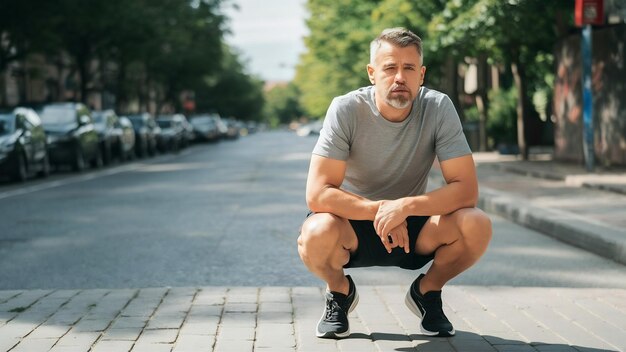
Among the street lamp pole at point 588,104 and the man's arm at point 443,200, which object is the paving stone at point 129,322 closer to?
the man's arm at point 443,200

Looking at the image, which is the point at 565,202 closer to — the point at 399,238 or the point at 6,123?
the point at 399,238

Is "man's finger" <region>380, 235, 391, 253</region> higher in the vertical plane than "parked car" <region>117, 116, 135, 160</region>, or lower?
higher

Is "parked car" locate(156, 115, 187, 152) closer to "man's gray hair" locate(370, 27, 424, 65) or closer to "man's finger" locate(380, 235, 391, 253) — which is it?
"man's gray hair" locate(370, 27, 424, 65)

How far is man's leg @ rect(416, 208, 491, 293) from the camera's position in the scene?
4891 mm

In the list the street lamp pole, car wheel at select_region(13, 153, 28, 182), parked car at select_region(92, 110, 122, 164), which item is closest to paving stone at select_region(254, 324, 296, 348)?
the street lamp pole

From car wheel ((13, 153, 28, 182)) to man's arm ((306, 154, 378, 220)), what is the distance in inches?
611

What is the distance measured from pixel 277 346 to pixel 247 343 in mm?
160

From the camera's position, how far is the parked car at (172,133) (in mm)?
39062

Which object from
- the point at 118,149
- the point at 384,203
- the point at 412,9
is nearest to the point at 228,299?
the point at 384,203

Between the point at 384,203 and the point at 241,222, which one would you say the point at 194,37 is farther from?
the point at 384,203

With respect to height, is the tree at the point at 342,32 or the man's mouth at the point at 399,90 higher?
the tree at the point at 342,32

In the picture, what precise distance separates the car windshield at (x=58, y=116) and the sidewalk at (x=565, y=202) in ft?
31.3

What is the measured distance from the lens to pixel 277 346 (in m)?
4.89

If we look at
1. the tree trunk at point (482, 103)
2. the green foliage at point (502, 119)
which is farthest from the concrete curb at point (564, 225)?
the green foliage at point (502, 119)
